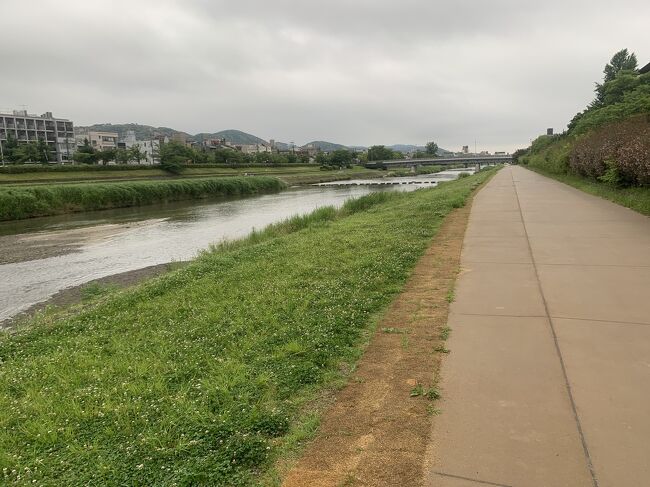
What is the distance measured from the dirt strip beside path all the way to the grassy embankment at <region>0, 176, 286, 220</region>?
1268 inches

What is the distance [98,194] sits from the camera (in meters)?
34.9

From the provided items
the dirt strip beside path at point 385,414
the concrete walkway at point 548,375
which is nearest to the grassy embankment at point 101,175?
the dirt strip beside path at point 385,414

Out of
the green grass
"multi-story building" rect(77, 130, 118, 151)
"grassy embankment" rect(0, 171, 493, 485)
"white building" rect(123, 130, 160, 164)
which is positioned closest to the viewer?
"grassy embankment" rect(0, 171, 493, 485)

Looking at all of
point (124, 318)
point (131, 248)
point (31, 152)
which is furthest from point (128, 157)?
point (124, 318)

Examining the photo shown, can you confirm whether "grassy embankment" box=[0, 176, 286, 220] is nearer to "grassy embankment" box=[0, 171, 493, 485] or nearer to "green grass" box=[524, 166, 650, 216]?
"grassy embankment" box=[0, 171, 493, 485]

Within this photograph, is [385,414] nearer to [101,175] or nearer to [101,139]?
[101,175]

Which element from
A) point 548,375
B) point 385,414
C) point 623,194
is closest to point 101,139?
point 623,194

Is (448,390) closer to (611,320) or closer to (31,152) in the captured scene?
(611,320)

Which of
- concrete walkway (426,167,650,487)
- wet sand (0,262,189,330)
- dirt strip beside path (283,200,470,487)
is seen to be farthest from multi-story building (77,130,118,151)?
dirt strip beside path (283,200,470,487)

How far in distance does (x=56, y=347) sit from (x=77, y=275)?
27.9ft

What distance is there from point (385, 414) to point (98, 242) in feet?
64.0

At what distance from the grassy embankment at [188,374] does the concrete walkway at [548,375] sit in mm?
1003

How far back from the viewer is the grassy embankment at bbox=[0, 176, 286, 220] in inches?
1169

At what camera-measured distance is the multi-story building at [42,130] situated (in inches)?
3787
